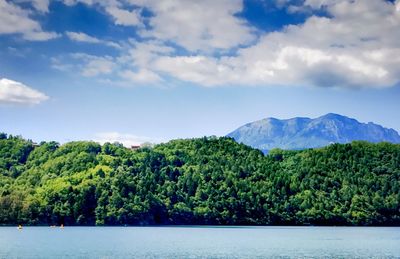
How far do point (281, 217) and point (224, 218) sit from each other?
20252 mm

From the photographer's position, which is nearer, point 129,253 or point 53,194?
point 129,253

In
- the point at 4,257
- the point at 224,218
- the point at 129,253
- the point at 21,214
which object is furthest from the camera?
the point at 224,218

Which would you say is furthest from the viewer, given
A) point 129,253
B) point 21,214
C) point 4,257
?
point 21,214

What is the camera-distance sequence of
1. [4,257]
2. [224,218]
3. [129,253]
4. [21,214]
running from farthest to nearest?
[224,218]
[21,214]
[129,253]
[4,257]

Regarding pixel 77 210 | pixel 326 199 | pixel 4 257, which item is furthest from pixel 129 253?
pixel 326 199

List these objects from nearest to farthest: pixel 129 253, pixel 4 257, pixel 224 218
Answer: pixel 4 257, pixel 129 253, pixel 224 218

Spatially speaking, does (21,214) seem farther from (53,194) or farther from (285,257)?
(285,257)

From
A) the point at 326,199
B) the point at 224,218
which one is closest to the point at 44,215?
the point at 224,218

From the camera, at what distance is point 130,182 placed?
195m

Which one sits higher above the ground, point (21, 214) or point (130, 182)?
point (130, 182)

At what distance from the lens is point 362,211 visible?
192375mm

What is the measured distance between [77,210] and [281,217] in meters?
68.9

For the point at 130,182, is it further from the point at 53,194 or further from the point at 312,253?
the point at 312,253

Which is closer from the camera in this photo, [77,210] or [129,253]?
[129,253]
